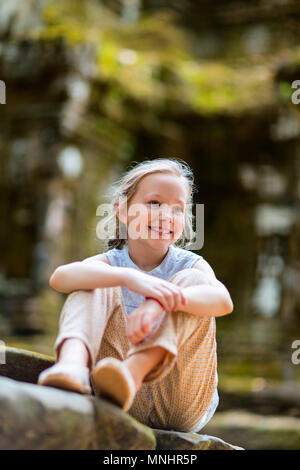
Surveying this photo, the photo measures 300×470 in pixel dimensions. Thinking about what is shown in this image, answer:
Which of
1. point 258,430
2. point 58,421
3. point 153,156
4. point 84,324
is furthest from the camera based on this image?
point 153,156

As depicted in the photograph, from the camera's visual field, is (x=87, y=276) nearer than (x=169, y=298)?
No

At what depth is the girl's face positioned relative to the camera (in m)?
1.96

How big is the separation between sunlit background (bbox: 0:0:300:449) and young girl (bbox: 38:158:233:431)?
2.23 metres

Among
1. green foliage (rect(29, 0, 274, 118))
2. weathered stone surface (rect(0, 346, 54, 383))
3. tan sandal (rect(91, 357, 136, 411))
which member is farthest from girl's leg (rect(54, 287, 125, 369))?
green foliage (rect(29, 0, 274, 118))

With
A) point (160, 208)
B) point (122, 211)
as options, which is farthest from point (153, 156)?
point (160, 208)

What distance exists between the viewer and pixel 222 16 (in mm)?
8594

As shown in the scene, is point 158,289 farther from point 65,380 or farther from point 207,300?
Result: point 65,380

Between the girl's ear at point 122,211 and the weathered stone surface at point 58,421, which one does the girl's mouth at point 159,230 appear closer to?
the girl's ear at point 122,211

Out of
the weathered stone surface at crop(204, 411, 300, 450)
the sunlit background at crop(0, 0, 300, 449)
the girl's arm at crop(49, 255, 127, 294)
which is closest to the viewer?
the girl's arm at crop(49, 255, 127, 294)

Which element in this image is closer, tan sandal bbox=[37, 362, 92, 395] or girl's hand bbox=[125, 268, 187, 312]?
tan sandal bbox=[37, 362, 92, 395]

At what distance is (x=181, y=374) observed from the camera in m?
1.84

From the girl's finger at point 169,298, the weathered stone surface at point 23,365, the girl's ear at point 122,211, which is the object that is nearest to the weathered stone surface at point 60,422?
the girl's finger at point 169,298

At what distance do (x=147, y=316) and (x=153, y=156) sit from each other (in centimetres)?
480

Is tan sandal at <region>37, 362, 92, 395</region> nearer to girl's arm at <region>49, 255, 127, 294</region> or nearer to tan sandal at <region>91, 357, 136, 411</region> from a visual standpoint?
tan sandal at <region>91, 357, 136, 411</region>
